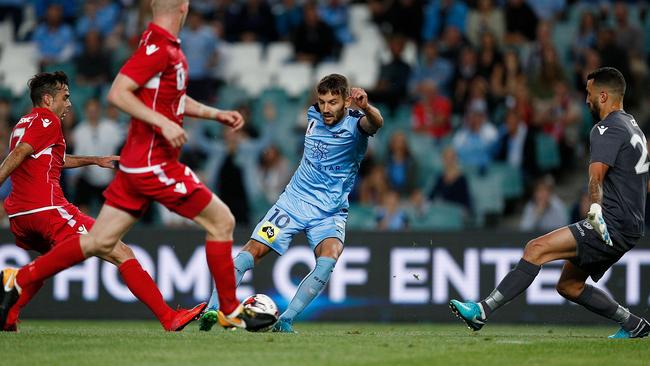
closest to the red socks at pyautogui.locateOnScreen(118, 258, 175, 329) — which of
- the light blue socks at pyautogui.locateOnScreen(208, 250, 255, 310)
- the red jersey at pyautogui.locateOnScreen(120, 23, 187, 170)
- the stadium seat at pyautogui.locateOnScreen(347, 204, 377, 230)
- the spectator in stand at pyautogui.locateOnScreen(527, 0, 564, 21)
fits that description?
the light blue socks at pyautogui.locateOnScreen(208, 250, 255, 310)

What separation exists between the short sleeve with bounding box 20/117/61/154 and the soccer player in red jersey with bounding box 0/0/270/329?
1.51 m

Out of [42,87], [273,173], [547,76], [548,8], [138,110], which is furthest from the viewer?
[548,8]

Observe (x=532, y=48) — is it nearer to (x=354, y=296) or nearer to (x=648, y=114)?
(x=648, y=114)

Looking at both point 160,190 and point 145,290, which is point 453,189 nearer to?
point 145,290

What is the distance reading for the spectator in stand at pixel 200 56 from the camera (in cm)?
1802

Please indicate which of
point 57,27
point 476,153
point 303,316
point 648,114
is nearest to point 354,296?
point 303,316

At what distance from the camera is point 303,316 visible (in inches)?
561

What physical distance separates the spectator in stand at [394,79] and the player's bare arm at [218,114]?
9.36 metres

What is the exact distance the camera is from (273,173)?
16.7 m

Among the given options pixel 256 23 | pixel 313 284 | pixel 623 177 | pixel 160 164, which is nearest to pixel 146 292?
pixel 313 284

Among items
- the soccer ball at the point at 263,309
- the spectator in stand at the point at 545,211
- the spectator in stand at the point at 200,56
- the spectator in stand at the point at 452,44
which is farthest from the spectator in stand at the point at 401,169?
the soccer ball at the point at 263,309

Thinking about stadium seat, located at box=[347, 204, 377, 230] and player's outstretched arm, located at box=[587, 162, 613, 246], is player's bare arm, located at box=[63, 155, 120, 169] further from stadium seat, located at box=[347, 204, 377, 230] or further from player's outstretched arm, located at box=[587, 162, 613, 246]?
stadium seat, located at box=[347, 204, 377, 230]

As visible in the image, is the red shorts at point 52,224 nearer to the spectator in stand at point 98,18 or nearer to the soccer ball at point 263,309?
the soccer ball at point 263,309

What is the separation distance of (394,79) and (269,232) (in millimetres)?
8220
